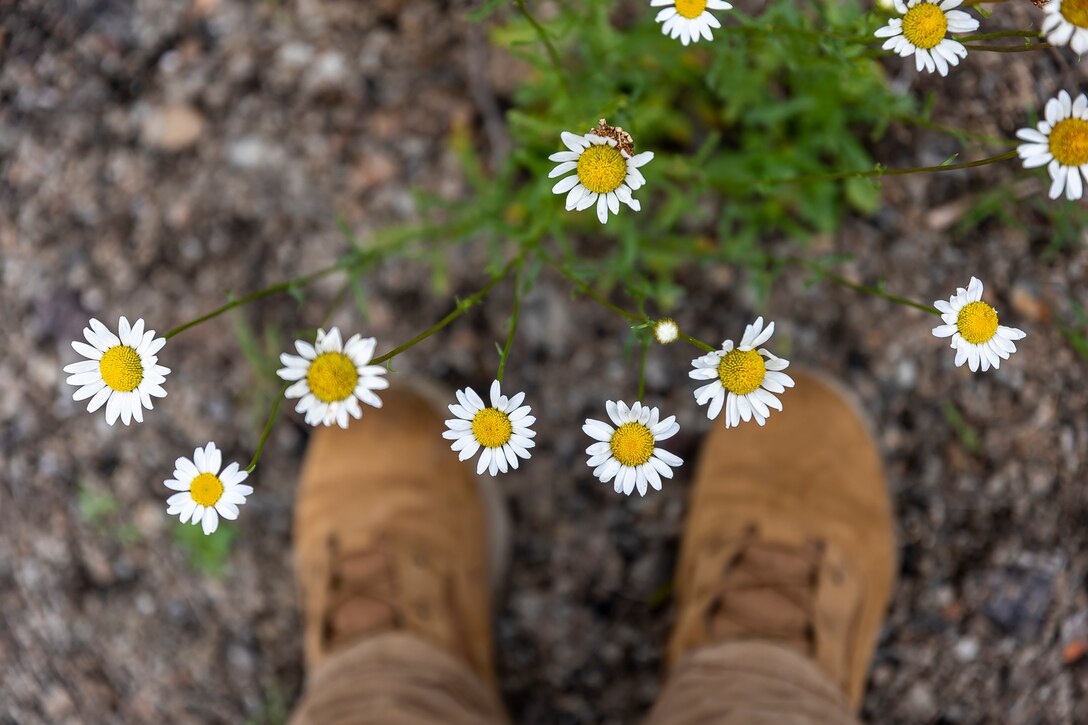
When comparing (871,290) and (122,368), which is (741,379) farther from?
(122,368)

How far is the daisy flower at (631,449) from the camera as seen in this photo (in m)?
1.39

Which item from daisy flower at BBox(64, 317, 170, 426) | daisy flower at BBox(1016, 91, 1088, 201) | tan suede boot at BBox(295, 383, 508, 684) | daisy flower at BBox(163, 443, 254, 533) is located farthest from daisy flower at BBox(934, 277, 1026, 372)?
tan suede boot at BBox(295, 383, 508, 684)

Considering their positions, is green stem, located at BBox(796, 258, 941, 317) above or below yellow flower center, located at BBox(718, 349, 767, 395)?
above

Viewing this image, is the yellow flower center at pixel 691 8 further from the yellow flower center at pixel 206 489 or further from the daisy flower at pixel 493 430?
the yellow flower center at pixel 206 489

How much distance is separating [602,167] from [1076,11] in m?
0.72

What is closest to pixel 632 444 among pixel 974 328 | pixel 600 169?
pixel 600 169

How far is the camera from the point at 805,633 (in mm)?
2223

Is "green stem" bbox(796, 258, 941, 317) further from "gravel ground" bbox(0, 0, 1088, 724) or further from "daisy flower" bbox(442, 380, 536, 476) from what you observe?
"gravel ground" bbox(0, 0, 1088, 724)

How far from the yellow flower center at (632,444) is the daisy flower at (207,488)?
23.5 inches

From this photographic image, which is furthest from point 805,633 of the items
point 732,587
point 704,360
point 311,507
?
point 311,507

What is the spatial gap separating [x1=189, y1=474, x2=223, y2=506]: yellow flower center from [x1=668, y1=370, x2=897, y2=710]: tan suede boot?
1.33 meters

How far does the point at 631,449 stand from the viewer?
141 cm

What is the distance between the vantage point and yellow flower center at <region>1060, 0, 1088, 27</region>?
127 cm

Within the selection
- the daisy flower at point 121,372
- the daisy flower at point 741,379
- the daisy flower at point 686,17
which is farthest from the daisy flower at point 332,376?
the daisy flower at point 686,17
